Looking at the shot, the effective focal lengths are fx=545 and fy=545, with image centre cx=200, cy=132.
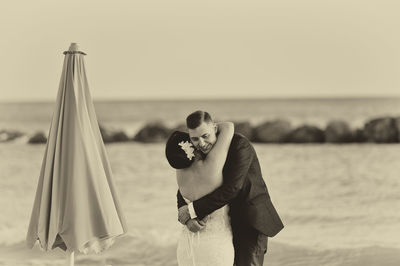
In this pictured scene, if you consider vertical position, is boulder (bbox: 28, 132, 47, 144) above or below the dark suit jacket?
below

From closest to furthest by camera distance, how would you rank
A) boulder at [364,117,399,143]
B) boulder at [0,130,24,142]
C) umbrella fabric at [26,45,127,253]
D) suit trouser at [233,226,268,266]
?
suit trouser at [233,226,268,266], umbrella fabric at [26,45,127,253], boulder at [364,117,399,143], boulder at [0,130,24,142]

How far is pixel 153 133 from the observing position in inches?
200

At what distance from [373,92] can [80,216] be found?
3.01m

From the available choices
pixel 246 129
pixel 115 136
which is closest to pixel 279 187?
pixel 246 129

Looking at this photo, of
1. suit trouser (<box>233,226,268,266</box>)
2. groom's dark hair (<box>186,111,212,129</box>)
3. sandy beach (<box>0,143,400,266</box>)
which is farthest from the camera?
sandy beach (<box>0,143,400,266</box>)

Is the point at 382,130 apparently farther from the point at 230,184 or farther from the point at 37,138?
the point at 37,138

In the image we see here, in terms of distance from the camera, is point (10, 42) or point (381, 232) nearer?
point (381, 232)

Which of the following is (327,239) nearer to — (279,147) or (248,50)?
(279,147)

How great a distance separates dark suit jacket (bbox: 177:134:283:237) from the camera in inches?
106

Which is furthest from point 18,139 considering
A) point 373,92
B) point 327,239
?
point 373,92

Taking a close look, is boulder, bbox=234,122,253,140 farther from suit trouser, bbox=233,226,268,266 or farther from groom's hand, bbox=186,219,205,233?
groom's hand, bbox=186,219,205,233

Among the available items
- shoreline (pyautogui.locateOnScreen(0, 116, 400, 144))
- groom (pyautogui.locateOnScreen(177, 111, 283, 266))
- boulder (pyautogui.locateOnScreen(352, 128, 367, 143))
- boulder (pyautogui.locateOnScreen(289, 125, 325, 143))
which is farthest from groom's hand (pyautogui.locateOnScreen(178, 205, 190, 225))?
boulder (pyautogui.locateOnScreen(352, 128, 367, 143))

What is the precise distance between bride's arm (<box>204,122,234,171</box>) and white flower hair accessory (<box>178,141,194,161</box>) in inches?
3.2

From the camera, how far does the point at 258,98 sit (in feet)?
16.3
